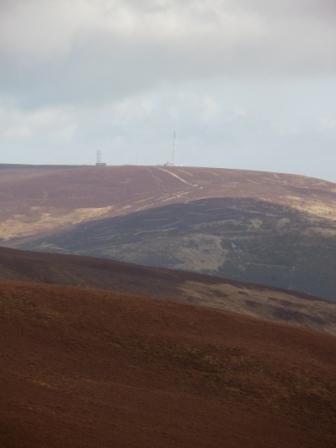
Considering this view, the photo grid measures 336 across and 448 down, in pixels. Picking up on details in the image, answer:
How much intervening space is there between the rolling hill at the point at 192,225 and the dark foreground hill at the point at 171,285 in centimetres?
2962

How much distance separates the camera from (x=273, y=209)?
146 metres

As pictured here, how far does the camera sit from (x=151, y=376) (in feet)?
108

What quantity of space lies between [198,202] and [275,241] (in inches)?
1496

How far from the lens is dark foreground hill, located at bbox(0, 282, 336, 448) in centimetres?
2583

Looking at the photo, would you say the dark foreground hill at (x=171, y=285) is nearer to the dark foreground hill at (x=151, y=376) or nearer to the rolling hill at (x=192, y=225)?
the dark foreground hill at (x=151, y=376)

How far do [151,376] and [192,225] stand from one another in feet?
347

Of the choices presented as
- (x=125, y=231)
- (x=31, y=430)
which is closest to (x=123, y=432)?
(x=31, y=430)

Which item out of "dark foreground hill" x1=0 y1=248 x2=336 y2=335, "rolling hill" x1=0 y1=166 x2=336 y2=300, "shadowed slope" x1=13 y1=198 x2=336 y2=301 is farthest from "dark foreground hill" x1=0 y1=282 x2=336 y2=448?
"rolling hill" x1=0 y1=166 x2=336 y2=300

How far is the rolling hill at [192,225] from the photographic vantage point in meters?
116

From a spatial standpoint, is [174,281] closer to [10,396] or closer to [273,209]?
[10,396]

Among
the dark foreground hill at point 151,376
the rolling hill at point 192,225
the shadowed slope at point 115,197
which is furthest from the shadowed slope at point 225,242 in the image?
the dark foreground hill at point 151,376

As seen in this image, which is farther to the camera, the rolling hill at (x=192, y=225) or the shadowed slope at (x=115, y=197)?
the shadowed slope at (x=115, y=197)

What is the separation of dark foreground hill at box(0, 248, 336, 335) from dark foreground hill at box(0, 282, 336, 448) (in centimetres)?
2354

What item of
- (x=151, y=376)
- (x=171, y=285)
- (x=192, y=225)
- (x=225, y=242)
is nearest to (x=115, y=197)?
(x=192, y=225)
